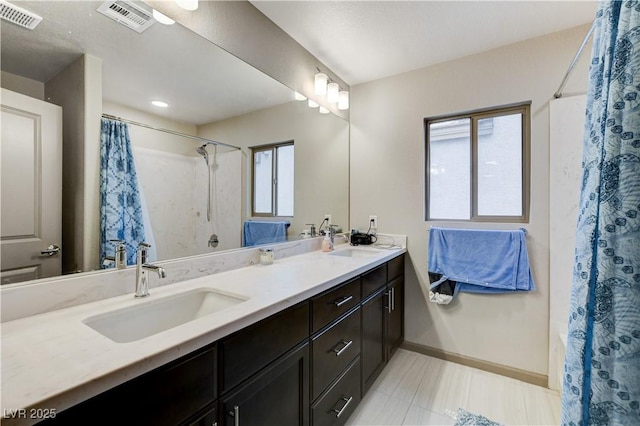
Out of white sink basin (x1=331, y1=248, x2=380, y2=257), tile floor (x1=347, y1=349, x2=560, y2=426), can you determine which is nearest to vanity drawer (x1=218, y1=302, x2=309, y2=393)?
tile floor (x1=347, y1=349, x2=560, y2=426)

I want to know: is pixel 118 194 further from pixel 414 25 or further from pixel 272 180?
pixel 414 25

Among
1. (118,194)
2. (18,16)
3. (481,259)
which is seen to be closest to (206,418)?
(118,194)

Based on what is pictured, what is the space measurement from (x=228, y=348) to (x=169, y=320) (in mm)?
413

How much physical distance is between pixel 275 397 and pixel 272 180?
4.59ft

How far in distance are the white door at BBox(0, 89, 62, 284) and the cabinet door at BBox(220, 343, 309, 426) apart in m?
0.79

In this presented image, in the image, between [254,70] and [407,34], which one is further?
[407,34]

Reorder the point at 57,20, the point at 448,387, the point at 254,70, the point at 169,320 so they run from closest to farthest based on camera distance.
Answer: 1. the point at 57,20
2. the point at 169,320
3. the point at 254,70
4. the point at 448,387

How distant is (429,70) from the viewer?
7.64ft

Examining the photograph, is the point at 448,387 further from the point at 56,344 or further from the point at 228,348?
the point at 56,344

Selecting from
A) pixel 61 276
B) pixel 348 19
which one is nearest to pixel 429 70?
pixel 348 19

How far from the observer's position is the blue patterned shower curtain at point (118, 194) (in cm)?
110

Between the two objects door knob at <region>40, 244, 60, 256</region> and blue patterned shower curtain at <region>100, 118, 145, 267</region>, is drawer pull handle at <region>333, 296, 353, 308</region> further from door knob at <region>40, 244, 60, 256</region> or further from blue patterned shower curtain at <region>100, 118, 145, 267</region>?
door knob at <region>40, 244, 60, 256</region>

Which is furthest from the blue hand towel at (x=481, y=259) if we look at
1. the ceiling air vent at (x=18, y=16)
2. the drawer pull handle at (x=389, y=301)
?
the ceiling air vent at (x=18, y=16)

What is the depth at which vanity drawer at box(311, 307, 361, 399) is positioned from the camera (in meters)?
1.25
